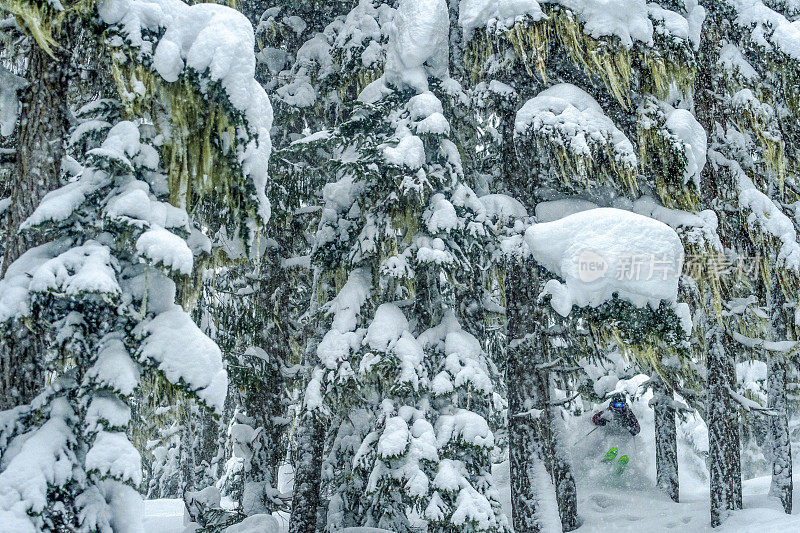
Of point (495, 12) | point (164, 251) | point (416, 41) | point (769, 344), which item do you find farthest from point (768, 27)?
point (164, 251)

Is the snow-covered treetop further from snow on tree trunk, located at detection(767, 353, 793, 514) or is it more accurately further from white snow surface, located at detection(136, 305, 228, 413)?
snow on tree trunk, located at detection(767, 353, 793, 514)

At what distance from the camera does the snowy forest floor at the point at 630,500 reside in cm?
941

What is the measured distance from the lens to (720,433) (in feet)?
32.3

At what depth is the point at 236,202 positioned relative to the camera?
17.7 ft

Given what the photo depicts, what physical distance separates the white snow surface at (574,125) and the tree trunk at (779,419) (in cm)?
533

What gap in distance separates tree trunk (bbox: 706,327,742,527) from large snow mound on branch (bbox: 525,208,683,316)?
146 inches

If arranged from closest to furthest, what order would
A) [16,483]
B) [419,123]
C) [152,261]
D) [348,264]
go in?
[16,483]
[152,261]
[419,123]
[348,264]

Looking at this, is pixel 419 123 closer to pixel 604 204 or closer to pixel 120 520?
pixel 604 204

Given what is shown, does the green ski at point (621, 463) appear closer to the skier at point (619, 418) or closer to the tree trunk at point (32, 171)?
the skier at point (619, 418)

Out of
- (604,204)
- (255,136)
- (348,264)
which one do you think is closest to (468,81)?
(604,204)

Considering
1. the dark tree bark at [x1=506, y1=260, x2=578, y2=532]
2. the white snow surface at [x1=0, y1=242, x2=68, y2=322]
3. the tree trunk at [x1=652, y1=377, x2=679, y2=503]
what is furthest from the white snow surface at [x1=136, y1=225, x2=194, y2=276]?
the tree trunk at [x1=652, y1=377, x2=679, y2=503]

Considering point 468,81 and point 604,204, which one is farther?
point 468,81

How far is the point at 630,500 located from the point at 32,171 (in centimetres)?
1220

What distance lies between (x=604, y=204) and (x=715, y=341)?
3.16 meters
